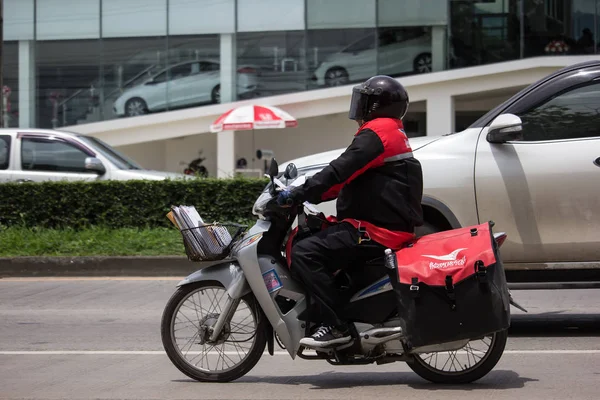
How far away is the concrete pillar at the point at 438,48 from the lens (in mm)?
26219

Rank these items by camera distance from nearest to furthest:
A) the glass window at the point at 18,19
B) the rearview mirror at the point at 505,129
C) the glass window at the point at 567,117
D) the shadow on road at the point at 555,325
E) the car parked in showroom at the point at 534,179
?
the rearview mirror at the point at 505,129 → the car parked in showroom at the point at 534,179 → the glass window at the point at 567,117 → the shadow on road at the point at 555,325 → the glass window at the point at 18,19

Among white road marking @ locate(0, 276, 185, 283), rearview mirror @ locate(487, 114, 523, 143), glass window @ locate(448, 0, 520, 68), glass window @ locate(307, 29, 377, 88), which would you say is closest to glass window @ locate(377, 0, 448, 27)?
glass window @ locate(448, 0, 520, 68)

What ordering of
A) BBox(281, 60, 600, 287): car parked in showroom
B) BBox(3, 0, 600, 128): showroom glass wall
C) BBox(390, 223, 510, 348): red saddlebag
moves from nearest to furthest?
BBox(390, 223, 510, 348): red saddlebag < BBox(281, 60, 600, 287): car parked in showroom < BBox(3, 0, 600, 128): showroom glass wall

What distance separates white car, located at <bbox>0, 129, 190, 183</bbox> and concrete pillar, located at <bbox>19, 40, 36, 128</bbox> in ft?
43.4

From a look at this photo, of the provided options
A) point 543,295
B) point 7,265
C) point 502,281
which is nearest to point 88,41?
point 7,265

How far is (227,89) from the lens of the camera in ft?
90.6

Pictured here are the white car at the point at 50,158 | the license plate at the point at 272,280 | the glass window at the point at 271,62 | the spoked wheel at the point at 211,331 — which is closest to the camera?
the license plate at the point at 272,280

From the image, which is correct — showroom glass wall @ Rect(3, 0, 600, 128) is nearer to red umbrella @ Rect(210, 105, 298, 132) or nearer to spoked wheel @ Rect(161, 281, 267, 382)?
red umbrella @ Rect(210, 105, 298, 132)

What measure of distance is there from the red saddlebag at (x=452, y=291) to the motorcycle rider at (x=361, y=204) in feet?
0.88

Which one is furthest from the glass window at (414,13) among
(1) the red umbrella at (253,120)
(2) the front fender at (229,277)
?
(2) the front fender at (229,277)

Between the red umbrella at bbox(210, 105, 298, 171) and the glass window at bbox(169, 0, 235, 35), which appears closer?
the red umbrella at bbox(210, 105, 298, 171)

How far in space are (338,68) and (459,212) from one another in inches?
764

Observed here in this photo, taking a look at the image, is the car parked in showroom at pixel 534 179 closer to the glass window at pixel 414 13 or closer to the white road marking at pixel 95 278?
the white road marking at pixel 95 278

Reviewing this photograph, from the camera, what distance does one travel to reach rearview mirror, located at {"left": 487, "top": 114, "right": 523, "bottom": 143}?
7.54m
